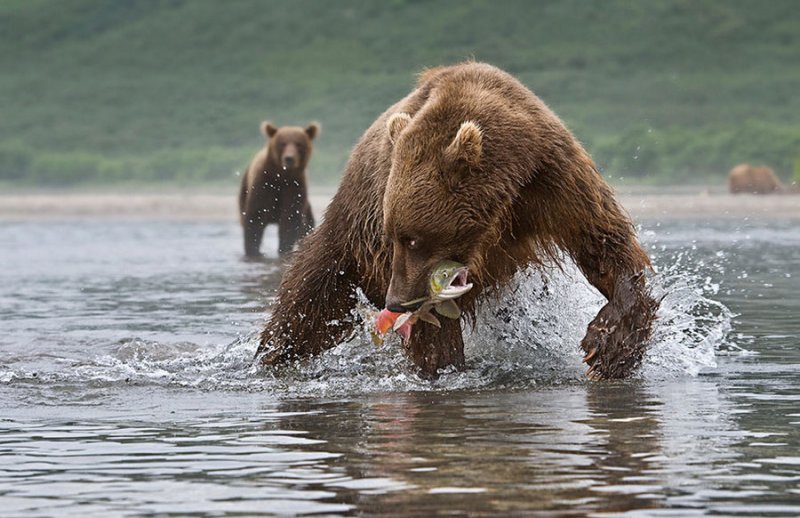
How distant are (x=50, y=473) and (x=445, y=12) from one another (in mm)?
57022

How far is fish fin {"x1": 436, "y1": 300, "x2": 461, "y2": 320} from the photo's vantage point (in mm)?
6345

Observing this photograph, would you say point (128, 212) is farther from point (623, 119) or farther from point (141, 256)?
point (623, 119)

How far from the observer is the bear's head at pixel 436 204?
6004 mm

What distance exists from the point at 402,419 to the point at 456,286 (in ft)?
2.13

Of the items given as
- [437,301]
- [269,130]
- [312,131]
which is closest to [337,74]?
[269,130]

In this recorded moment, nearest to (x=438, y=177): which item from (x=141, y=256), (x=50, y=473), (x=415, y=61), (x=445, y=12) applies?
(x=50, y=473)

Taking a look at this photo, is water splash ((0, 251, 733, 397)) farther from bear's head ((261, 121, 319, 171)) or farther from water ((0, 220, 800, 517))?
bear's head ((261, 121, 319, 171))

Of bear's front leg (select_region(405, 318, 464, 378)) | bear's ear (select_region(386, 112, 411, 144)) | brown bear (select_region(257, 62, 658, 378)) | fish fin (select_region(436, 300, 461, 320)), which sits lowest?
bear's front leg (select_region(405, 318, 464, 378))

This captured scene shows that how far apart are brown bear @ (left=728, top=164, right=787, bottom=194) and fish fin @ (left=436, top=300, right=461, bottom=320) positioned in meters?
21.5

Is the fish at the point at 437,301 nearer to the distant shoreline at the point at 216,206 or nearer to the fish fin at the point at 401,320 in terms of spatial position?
the fish fin at the point at 401,320

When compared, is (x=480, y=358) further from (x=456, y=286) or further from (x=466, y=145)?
(x=466, y=145)

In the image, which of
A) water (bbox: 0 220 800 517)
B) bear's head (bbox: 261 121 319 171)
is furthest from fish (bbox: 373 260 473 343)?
bear's head (bbox: 261 121 319 171)

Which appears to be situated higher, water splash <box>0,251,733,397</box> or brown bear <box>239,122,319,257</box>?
brown bear <box>239,122,319,257</box>

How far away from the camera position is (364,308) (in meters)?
7.38
